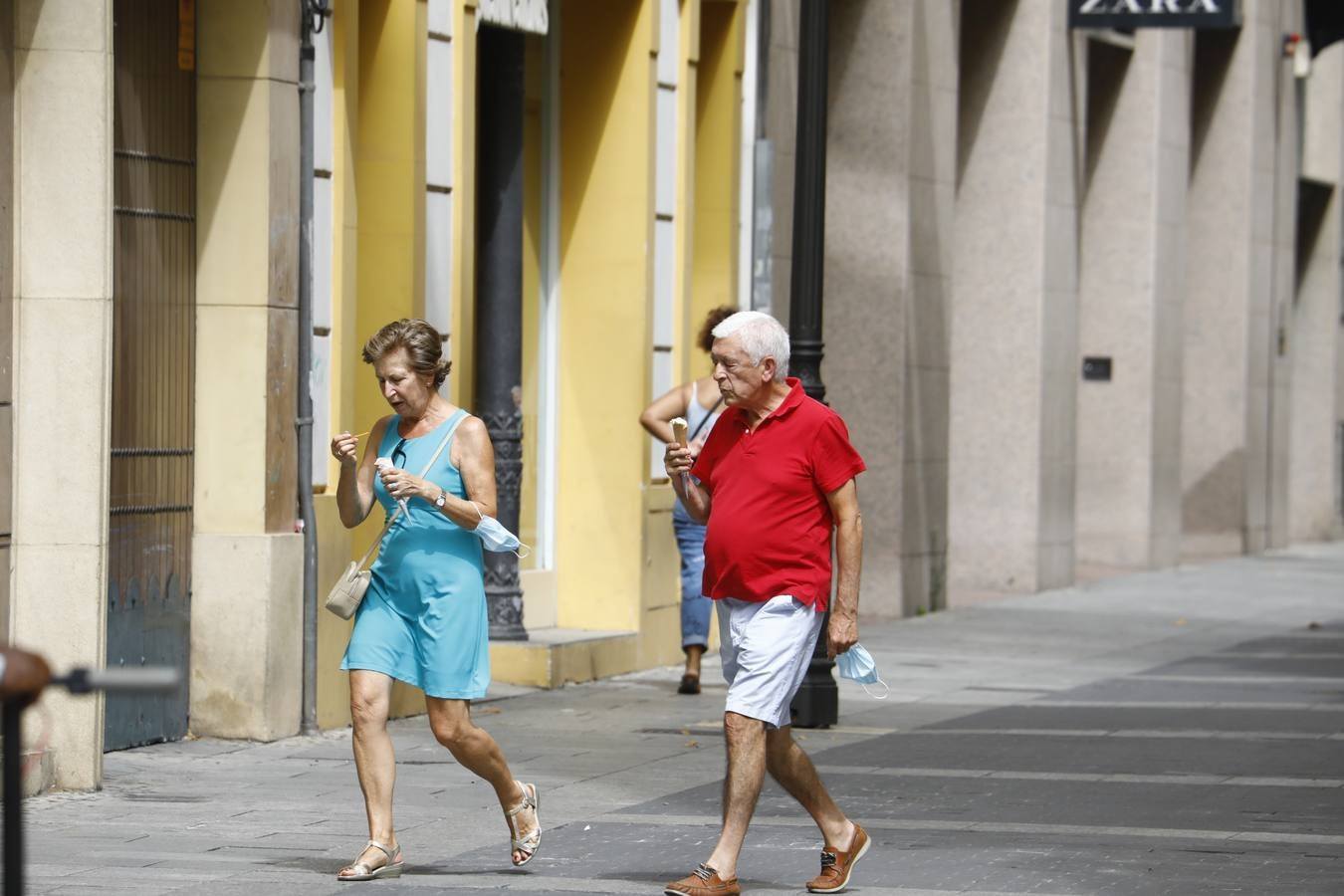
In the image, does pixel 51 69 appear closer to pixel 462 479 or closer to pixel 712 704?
pixel 462 479

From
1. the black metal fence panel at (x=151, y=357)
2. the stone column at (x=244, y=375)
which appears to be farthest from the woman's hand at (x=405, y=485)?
the stone column at (x=244, y=375)

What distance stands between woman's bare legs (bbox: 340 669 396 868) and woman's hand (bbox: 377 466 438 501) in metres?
0.58

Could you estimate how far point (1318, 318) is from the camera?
106 feet

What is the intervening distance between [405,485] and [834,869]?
1.77 metres

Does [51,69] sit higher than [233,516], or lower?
higher

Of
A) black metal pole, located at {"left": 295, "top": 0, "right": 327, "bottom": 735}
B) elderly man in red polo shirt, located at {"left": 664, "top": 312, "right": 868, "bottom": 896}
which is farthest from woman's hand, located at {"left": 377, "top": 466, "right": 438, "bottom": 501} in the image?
black metal pole, located at {"left": 295, "top": 0, "right": 327, "bottom": 735}

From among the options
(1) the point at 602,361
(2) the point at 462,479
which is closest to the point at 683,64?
(1) the point at 602,361

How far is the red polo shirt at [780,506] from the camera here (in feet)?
25.0

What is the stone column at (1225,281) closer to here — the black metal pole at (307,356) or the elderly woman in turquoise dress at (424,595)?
the black metal pole at (307,356)

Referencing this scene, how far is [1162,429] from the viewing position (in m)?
24.9

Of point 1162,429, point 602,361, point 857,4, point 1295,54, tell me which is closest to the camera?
point 602,361

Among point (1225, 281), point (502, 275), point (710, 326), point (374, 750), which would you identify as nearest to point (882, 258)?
point (502, 275)

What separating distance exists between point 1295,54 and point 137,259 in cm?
2044

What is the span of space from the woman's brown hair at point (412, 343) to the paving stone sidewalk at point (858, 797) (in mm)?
1618
